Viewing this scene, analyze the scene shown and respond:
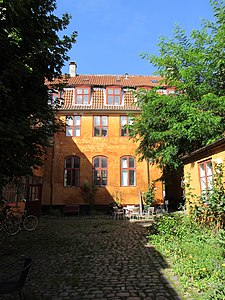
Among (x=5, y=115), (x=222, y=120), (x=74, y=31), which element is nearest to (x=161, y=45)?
(x=222, y=120)

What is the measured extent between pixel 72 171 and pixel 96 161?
219 centimetres

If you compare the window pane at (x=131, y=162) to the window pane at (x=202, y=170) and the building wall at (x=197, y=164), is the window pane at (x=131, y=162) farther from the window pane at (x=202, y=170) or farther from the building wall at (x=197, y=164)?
the window pane at (x=202, y=170)

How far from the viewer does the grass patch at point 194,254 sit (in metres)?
4.40

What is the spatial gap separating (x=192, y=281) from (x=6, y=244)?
264 inches

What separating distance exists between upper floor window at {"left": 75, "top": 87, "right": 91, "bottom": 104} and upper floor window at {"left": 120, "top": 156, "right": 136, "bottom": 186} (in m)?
6.31

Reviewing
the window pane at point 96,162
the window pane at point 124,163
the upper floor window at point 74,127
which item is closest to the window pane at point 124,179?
the window pane at point 124,163

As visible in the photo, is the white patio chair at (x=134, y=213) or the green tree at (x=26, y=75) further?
the white patio chair at (x=134, y=213)

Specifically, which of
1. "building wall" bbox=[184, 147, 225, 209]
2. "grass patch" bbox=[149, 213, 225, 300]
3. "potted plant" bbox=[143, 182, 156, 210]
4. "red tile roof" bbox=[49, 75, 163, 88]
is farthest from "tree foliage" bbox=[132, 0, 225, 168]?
"red tile roof" bbox=[49, 75, 163, 88]

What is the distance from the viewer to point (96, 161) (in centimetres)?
2114

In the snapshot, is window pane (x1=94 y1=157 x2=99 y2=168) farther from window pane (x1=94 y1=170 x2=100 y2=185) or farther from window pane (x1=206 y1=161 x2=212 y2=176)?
window pane (x1=206 y1=161 x2=212 y2=176)

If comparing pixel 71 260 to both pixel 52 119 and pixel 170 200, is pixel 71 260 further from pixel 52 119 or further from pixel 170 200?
pixel 170 200

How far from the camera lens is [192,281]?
4.79 meters

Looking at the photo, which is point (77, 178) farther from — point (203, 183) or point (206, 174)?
point (206, 174)

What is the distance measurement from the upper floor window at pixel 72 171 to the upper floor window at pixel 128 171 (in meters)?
3.76
